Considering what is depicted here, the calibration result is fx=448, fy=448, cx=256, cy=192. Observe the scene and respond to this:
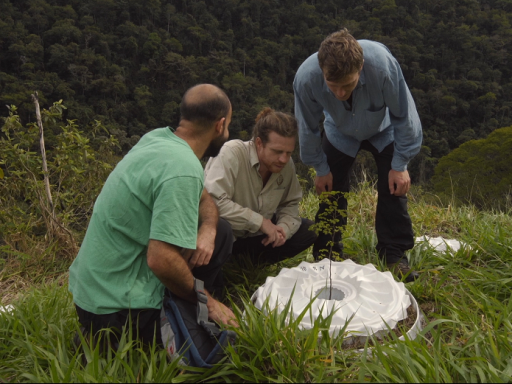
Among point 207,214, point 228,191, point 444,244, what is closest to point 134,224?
point 207,214

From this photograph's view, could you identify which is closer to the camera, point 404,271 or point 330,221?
point 330,221

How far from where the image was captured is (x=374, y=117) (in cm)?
263

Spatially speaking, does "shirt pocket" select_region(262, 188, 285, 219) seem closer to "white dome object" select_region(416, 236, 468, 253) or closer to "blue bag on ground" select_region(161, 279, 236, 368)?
"blue bag on ground" select_region(161, 279, 236, 368)

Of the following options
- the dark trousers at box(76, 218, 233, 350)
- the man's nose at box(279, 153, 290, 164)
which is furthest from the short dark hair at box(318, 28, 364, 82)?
the dark trousers at box(76, 218, 233, 350)

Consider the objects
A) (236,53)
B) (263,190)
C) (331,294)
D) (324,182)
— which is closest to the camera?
(331,294)

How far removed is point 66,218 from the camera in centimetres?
435

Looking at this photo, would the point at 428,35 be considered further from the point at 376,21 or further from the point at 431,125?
the point at 431,125

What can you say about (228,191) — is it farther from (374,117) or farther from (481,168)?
(481,168)

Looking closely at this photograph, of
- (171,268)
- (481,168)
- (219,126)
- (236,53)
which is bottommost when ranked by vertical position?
(481,168)

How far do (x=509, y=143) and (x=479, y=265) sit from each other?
26.5 metres

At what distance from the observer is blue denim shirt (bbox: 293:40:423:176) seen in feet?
8.13

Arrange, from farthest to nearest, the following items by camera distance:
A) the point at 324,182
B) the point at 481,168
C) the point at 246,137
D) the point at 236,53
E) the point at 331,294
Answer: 1. the point at 236,53
2. the point at 246,137
3. the point at 481,168
4. the point at 324,182
5. the point at 331,294

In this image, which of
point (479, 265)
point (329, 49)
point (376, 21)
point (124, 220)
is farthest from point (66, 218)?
point (376, 21)

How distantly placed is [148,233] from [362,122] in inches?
59.4
